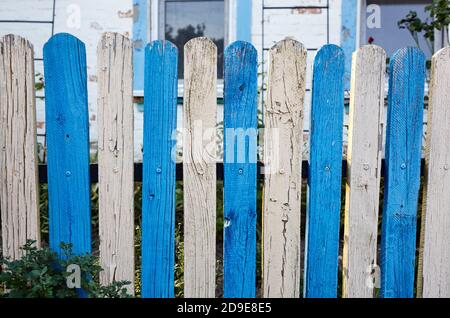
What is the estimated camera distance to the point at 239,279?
2.19 meters

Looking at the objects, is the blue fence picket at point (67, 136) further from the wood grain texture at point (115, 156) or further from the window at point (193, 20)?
the window at point (193, 20)

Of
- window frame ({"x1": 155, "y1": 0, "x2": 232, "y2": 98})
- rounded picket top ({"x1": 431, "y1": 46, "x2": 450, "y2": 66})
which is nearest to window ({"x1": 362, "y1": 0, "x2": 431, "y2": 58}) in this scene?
window frame ({"x1": 155, "y1": 0, "x2": 232, "y2": 98})

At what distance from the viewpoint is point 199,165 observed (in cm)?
214

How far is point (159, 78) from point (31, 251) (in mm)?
893

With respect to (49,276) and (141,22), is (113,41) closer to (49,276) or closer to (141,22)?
(49,276)

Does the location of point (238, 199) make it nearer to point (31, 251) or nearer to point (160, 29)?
point (31, 251)

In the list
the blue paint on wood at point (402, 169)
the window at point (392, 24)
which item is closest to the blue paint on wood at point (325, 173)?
the blue paint on wood at point (402, 169)

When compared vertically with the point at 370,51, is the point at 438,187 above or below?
below

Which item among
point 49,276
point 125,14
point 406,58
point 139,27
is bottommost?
point 49,276

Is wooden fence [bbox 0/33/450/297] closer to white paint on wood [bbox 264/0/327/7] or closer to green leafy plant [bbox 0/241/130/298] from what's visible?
green leafy plant [bbox 0/241/130/298]

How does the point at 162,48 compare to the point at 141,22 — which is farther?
the point at 141,22

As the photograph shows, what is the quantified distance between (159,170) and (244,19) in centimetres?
298

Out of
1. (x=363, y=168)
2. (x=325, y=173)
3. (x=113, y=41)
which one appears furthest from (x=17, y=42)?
(x=363, y=168)

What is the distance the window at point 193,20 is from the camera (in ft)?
16.9
